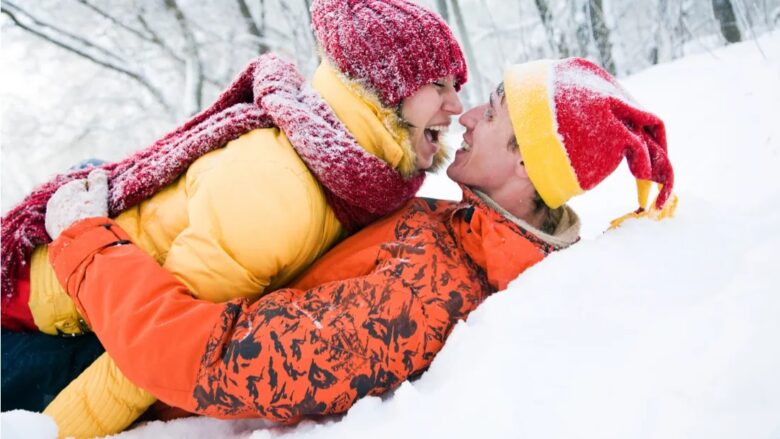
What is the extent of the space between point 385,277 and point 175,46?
402 inches

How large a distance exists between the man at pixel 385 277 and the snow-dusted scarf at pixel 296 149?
0.14m

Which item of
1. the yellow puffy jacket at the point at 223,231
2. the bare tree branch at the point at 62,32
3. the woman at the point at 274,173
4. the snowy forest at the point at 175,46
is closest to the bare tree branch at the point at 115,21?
the snowy forest at the point at 175,46

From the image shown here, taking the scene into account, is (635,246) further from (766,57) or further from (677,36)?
(677,36)

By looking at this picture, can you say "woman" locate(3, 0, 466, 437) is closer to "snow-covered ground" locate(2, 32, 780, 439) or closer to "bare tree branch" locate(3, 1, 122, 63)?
"snow-covered ground" locate(2, 32, 780, 439)

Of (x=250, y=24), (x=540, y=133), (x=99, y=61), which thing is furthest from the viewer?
(x=250, y=24)

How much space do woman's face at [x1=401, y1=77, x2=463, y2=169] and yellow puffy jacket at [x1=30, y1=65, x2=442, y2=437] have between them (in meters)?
0.13

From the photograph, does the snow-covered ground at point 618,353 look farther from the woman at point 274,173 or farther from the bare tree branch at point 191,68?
the bare tree branch at point 191,68

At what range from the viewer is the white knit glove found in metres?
1.61

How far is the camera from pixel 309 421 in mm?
1417

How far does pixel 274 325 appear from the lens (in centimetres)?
134

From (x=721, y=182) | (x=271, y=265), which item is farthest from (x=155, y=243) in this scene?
(x=721, y=182)

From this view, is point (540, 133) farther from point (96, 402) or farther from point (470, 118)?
point (96, 402)

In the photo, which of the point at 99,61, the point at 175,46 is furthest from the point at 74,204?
the point at 175,46

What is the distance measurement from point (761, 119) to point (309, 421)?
407 cm
